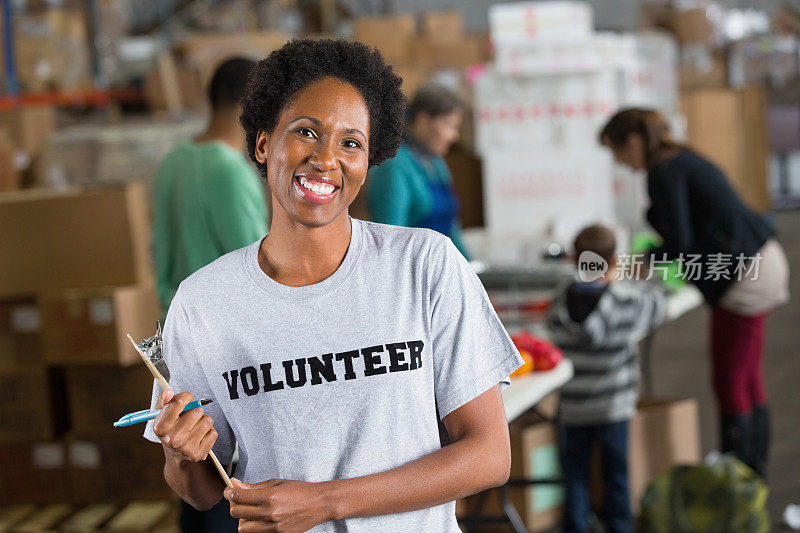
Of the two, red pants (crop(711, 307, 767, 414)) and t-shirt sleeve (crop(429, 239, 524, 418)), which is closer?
t-shirt sleeve (crop(429, 239, 524, 418))

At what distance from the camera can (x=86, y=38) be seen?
739 cm

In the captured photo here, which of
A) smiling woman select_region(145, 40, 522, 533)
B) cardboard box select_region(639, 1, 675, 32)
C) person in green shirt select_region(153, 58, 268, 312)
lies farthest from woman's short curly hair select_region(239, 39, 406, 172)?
cardboard box select_region(639, 1, 675, 32)

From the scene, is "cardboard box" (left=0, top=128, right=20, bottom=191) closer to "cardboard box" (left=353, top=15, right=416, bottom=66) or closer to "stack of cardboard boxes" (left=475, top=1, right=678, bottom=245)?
"stack of cardboard boxes" (left=475, top=1, right=678, bottom=245)

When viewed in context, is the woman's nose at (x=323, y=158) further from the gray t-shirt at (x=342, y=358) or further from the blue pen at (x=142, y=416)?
the blue pen at (x=142, y=416)

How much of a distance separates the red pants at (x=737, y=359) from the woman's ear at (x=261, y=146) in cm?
273

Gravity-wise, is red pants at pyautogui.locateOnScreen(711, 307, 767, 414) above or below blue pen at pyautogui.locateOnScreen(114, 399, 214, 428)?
below

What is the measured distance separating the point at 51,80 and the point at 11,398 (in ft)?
12.0

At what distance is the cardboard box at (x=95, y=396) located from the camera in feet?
12.1

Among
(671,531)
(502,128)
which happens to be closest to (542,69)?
(502,128)

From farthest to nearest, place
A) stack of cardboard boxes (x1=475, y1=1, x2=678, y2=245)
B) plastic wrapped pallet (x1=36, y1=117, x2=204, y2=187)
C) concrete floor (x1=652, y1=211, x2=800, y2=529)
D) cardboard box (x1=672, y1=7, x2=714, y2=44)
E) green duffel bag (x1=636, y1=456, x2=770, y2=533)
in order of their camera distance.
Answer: cardboard box (x1=672, y1=7, x2=714, y2=44) < stack of cardboard boxes (x1=475, y1=1, x2=678, y2=245) < plastic wrapped pallet (x1=36, y1=117, x2=204, y2=187) < concrete floor (x1=652, y1=211, x2=800, y2=529) < green duffel bag (x1=636, y1=456, x2=770, y2=533)

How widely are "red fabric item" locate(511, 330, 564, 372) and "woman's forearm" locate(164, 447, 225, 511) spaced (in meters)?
1.98

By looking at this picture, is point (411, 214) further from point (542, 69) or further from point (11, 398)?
point (542, 69)

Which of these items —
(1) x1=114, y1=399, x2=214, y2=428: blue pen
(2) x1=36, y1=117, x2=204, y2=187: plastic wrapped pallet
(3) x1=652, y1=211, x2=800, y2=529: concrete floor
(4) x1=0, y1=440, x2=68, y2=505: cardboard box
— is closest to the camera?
(1) x1=114, y1=399, x2=214, y2=428: blue pen

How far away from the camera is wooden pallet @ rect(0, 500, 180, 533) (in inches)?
140
